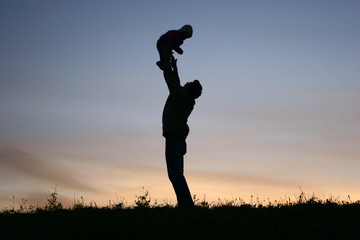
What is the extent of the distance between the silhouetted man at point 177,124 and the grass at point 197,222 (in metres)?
0.59

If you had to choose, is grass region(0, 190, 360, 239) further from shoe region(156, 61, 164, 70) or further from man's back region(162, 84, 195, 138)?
shoe region(156, 61, 164, 70)

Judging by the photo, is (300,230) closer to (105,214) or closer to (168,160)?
(168,160)

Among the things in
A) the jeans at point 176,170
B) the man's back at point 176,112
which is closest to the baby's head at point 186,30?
the man's back at point 176,112

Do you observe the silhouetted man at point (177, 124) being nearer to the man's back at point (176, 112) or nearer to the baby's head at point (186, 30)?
the man's back at point (176, 112)

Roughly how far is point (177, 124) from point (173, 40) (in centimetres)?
257

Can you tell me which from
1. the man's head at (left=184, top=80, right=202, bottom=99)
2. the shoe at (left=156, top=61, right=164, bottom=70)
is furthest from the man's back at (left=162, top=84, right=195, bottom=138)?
the shoe at (left=156, top=61, right=164, bottom=70)

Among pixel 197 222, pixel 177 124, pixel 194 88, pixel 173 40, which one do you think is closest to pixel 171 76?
pixel 194 88

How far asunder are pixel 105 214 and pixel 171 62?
4074 millimetres

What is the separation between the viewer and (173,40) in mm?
11125

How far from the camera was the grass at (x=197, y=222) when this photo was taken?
7648 millimetres

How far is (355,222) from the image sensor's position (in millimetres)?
8617

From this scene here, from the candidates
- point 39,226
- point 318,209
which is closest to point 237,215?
point 318,209

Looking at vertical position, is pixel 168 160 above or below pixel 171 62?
below

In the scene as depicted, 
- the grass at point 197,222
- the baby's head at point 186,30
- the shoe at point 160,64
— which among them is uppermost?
the baby's head at point 186,30
